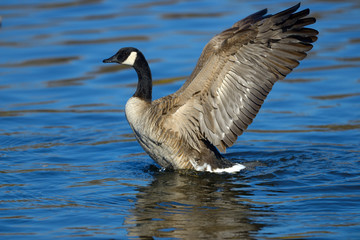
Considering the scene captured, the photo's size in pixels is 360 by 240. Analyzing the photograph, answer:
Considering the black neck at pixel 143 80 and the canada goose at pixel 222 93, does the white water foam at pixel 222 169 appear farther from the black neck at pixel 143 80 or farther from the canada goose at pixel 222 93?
the black neck at pixel 143 80

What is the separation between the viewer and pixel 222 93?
838 centimetres

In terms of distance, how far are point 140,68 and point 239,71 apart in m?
1.57

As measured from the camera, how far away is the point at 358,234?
651cm

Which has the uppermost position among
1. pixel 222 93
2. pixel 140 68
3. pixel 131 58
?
pixel 131 58

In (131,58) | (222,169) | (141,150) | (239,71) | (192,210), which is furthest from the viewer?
(141,150)

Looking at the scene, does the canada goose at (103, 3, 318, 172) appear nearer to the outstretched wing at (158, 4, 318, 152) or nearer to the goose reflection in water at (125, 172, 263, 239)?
the outstretched wing at (158, 4, 318, 152)

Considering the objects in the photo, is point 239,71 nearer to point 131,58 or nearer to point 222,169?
point 222,169

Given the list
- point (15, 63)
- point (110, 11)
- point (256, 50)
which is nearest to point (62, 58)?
point (15, 63)

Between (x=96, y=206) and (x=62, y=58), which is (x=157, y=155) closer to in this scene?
(x=96, y=206)

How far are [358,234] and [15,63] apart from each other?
11321 millimetres

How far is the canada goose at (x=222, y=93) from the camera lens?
8.17 m

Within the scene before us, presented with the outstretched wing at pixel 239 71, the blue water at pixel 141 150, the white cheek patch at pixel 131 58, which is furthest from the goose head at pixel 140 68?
the blue water at pixel 141 150

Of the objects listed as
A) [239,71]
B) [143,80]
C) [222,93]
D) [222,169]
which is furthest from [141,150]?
[239,71]

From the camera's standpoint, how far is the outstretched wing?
8.11 metres
